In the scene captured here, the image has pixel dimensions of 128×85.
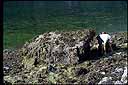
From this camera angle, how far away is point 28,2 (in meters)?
86.4

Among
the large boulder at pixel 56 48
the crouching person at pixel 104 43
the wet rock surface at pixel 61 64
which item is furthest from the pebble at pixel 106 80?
the crouching person at pixel 104 43

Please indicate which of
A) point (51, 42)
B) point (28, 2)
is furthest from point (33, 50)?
point (28, 2)

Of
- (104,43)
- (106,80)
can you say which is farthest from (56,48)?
(106,80)

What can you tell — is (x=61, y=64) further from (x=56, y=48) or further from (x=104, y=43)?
(x=104, y=43)

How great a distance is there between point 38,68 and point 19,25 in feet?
83.9

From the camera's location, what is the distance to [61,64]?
81.4 ft

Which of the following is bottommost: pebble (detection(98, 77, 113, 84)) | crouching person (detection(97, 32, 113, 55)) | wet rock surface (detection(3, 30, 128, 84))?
pebble (detection(98, 77, 113, 84))

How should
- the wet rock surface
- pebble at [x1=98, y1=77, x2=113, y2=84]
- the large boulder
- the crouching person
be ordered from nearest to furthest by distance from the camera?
1. pebble at [x1=98, y1=77, x2=113, y2=84]
2. the wet rock surface
3. the large boulder
4. the crouching person

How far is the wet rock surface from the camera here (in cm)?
2208

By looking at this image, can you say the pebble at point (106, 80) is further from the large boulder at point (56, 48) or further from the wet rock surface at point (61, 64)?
the large boulder at point (56, 48)

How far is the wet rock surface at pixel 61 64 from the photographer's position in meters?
22.1

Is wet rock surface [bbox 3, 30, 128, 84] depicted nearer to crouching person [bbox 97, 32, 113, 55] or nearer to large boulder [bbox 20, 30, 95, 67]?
large boulder [bbox 20, 30, 95, 67]

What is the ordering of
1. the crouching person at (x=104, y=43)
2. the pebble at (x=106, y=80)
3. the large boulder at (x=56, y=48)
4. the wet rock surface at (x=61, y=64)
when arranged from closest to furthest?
the pebble at (x=106, y=80) < the wet rock surface at (x=61, y=64) < the large boulder at (x=56, y=48) < the crouching person at (x=104, y=43)

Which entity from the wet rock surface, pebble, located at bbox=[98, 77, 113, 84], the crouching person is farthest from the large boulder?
pebble, located at bbox=[98, 77, 113, 84]
